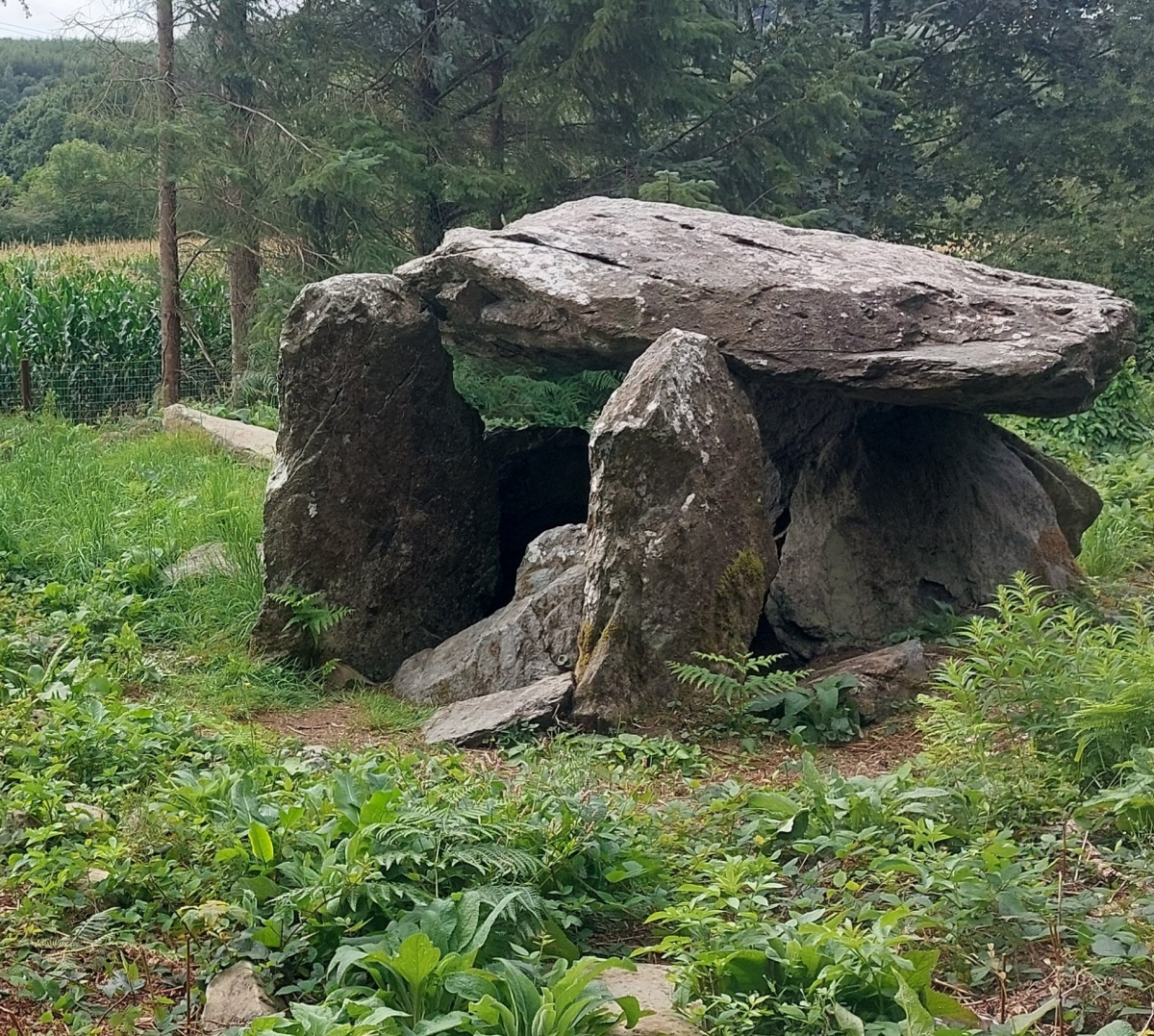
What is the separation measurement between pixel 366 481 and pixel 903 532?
2992 millimetres

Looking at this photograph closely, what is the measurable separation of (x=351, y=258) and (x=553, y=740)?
8.28m

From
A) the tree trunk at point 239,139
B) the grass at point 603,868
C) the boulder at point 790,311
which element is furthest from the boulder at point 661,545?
the tree trunk at point 239,139

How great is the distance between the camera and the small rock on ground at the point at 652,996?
251 cm

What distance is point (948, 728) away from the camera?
4137 millimetres

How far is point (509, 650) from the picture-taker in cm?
619

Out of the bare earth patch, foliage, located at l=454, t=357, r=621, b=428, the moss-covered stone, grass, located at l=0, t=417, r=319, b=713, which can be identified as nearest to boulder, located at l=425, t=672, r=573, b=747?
the bare earth patch

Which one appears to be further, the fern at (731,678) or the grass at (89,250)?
the grass at (89,250)

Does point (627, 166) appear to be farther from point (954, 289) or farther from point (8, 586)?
point (8, 586)

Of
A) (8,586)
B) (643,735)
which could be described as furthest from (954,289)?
(8,586)

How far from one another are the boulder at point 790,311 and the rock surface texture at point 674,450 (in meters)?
0.02

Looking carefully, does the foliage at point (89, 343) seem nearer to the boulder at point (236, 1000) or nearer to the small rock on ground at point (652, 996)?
the boulder at point (236, 1000)

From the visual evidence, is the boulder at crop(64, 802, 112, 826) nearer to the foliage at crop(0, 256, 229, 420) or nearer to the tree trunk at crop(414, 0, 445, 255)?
the tree trunk at crop(414, 0, 445, 255)

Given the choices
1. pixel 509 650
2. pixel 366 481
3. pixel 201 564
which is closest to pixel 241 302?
pixel 201 564

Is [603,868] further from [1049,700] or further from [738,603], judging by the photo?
[738,603]
